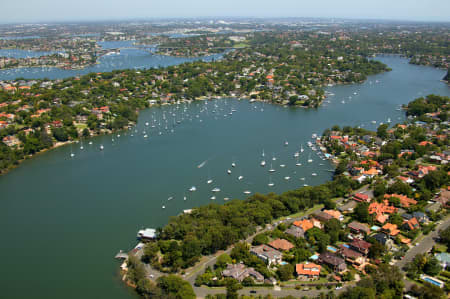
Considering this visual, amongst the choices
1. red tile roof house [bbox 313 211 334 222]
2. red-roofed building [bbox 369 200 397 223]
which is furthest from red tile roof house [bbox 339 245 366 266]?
red-roofed building [bbox 369 200 397 223]

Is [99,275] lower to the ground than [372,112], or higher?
lower

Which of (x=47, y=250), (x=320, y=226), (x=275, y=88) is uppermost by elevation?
(x=275, y=88)

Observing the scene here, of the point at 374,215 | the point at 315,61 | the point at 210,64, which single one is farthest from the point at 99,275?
the point at 315,61

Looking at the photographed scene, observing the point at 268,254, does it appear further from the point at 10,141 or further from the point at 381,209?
the point at 10,141

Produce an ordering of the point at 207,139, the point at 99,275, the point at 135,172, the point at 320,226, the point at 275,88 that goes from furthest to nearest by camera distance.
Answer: the point at 275,88, the point at 207,139, the point at 135,172, the point at 320,226, the point at 99,275

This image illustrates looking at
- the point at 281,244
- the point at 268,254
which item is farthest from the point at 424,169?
the point at 268,254

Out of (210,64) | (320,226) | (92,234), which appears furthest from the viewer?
(210,64)

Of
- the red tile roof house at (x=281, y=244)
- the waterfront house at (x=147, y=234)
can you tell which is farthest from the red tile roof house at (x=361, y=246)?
the waterfront house at (x=147, y=234)

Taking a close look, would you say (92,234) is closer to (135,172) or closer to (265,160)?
(135,172)
